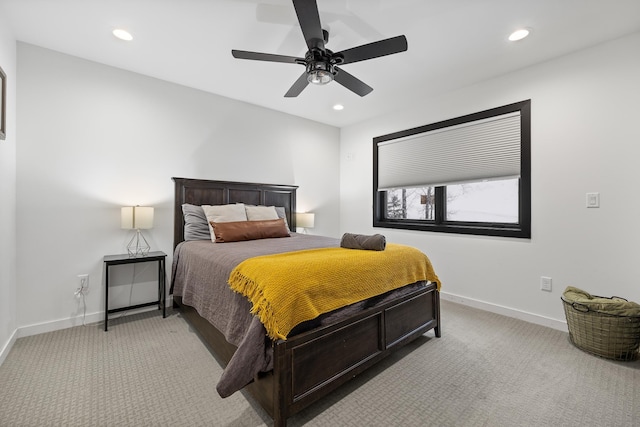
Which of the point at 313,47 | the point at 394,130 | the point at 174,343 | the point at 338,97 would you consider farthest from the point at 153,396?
the point at 394,130

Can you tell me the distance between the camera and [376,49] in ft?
6.31

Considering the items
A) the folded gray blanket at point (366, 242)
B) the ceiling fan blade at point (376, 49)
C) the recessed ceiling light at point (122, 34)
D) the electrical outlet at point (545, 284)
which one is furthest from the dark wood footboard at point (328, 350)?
the recessed ceiling light at point (122, 34)

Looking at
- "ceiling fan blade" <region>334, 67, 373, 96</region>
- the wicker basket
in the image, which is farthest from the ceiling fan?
the wicker basket

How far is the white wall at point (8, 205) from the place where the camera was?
2066 mm

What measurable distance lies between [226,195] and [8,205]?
190 cm

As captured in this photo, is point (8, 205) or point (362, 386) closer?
point (362, 386)

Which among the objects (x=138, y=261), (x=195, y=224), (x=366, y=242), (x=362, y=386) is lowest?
(x=362, y=386)

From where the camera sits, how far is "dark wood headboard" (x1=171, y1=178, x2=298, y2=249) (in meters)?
3.27

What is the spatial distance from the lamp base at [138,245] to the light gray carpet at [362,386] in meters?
0.85

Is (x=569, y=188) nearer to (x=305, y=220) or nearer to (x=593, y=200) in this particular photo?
(x=593, y=200)

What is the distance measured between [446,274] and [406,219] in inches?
38.7

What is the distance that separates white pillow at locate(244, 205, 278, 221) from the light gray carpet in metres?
1.44

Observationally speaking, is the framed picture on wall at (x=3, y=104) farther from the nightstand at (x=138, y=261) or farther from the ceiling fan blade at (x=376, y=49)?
the ceiling fan blade at (x=376, y=49)

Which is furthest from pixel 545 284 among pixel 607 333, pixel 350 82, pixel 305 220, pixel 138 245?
pixel 138 245
